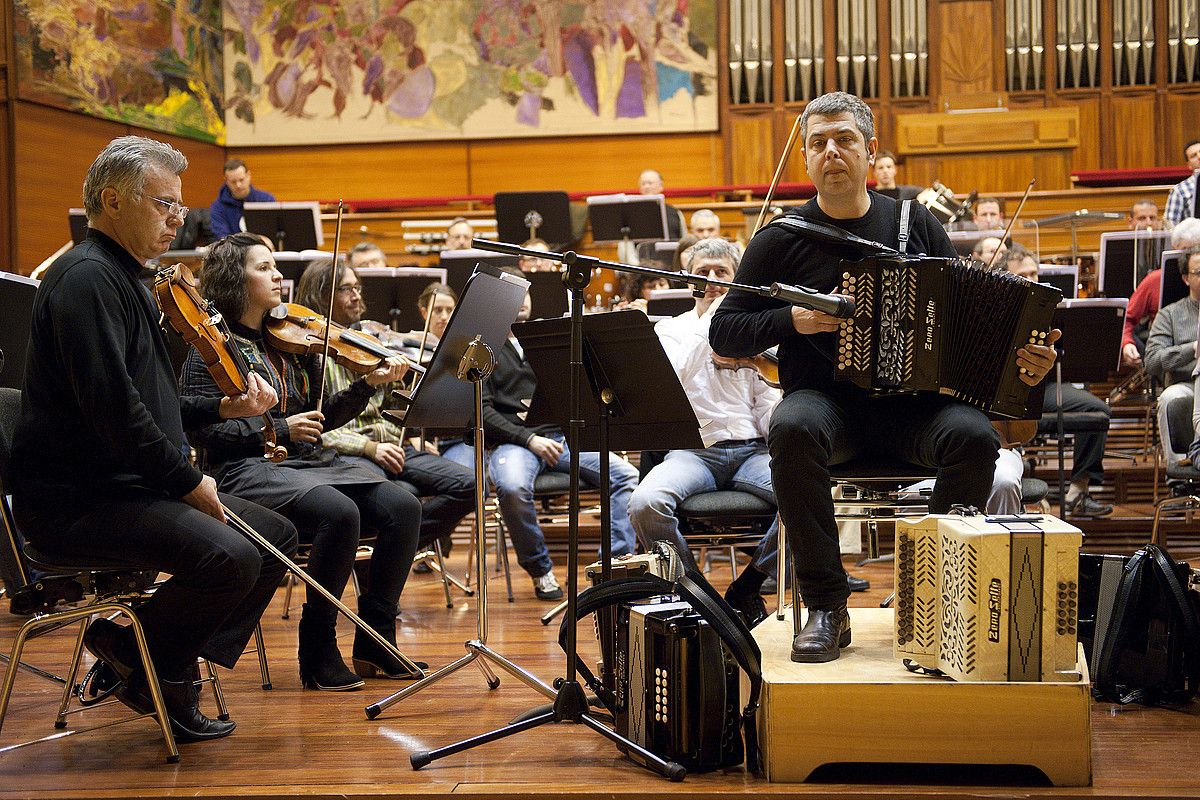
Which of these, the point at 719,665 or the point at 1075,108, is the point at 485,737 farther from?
the point at 1075,108

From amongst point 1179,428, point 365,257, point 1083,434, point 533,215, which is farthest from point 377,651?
point 533,215

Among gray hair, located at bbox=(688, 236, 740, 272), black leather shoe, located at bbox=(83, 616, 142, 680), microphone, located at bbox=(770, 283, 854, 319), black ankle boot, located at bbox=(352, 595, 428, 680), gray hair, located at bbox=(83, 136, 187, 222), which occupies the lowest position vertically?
black ankle boot, located at bbox=(352, 595, 428, 680)

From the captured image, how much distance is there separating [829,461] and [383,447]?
5.92 feet

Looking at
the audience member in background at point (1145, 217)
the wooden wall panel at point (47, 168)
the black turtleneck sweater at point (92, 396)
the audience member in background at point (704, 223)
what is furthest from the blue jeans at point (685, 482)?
the wooden wall panel at point (47, 168)

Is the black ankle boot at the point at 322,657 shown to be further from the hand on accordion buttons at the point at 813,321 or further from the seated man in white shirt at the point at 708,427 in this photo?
the hand on accordion buttons at the point at 813,321

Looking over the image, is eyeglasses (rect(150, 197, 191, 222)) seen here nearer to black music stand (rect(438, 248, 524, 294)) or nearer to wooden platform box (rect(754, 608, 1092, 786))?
wooden platform box (rect(754, 608, 1092, 786))

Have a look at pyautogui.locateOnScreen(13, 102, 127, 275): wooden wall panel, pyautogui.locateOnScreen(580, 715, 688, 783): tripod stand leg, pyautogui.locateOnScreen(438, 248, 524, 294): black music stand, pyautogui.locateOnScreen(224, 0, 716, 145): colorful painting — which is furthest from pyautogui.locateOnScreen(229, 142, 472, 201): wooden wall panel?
pyautogui.locateOnScreen(580, 715, 688, 783): tripod stand leg

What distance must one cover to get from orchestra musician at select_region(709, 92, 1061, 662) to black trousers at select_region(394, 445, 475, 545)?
142cm

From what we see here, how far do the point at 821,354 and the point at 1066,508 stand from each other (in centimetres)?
321

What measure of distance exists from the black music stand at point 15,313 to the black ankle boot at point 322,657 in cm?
111

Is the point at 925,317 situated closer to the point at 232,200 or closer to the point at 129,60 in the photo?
the point at 232,200

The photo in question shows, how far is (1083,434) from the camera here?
579 cm

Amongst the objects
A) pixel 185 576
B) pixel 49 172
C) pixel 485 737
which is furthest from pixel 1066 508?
pixel 49 172

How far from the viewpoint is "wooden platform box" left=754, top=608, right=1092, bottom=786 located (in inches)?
94.0
